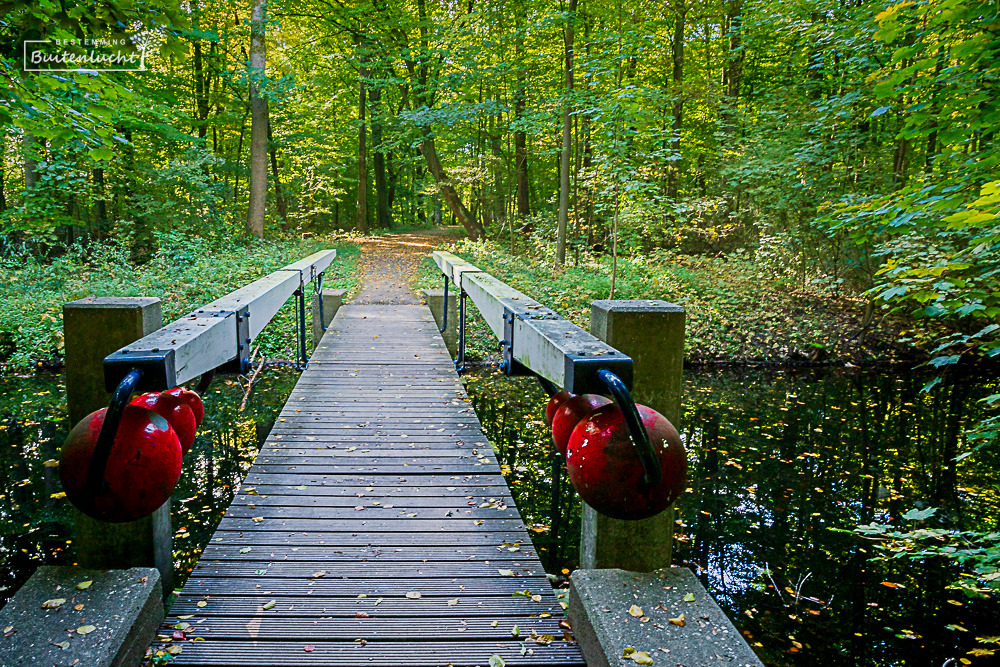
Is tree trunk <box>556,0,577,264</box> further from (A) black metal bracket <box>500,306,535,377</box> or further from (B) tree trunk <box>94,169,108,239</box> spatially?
(B) tree trunk <box>94,169,108,239</box>

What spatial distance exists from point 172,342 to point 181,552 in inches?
119

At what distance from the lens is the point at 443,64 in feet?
51.4

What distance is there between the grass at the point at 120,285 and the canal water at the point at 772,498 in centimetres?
87

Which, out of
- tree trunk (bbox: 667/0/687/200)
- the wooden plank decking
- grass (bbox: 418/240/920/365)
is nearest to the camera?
the wooden plank decking

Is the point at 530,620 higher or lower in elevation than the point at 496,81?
lower

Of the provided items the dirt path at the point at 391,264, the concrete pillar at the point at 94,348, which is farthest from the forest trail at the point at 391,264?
the concrete pillar at the point at 94,348

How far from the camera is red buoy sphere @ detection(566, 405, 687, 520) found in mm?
1498

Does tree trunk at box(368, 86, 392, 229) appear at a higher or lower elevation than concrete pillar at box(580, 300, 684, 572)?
higher

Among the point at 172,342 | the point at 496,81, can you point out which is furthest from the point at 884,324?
the point at 172,342

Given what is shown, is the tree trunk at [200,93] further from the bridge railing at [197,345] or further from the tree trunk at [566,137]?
the bridge railing at [197,345]

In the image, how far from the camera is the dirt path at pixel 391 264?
40.5 ft

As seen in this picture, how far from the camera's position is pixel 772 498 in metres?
5.61

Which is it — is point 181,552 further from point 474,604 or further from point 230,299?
point 474,604

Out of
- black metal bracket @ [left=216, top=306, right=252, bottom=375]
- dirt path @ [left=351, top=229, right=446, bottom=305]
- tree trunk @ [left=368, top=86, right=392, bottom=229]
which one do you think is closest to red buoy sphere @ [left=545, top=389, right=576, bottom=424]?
black metal bracket @ [left=216, top=306, right=252, bottom=375]
